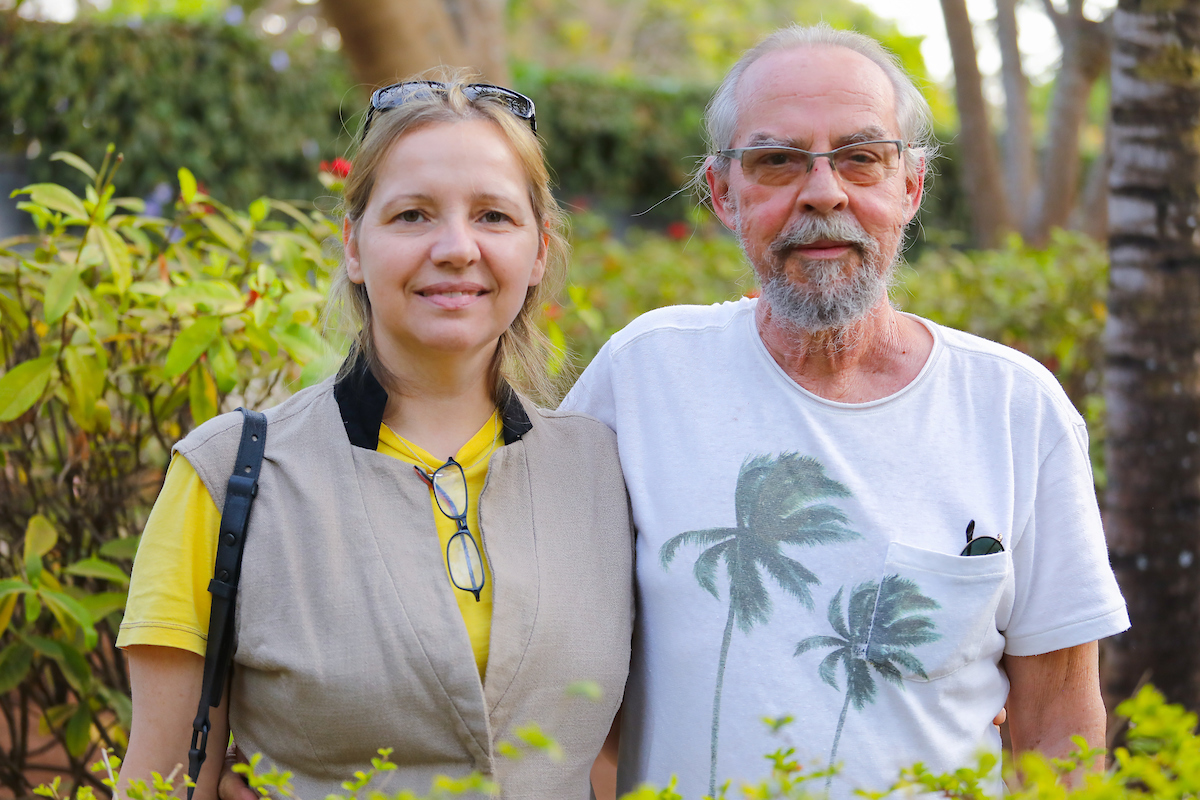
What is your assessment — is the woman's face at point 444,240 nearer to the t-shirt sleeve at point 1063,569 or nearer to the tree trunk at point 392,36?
the t-shirt sleeve at point 1063,569

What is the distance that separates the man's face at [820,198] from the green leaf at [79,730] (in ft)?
6.57

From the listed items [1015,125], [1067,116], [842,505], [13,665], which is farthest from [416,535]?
[1015,125]

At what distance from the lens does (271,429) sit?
6.11ft

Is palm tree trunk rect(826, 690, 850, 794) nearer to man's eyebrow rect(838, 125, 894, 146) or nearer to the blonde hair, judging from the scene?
the blonde hair

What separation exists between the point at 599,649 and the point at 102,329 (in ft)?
5.12

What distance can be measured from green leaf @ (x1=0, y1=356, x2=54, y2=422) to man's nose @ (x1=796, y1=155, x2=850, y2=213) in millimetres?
1760

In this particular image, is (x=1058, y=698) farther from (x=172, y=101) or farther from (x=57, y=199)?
(x=172, y=101)

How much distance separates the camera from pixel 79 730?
8.64ft

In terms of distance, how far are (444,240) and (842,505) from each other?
90cm

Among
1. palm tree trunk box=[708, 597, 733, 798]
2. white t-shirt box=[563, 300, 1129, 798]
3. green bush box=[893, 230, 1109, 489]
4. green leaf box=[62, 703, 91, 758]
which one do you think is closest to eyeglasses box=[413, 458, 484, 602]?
white t-shirt box=[563, 300, 1129, 798]

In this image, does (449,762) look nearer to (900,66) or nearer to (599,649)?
(599,649)

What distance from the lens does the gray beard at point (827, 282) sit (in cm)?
211

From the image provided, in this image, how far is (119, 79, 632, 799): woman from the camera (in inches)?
67.0

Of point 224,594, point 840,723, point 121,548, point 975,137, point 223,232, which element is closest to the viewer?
point 224,594
